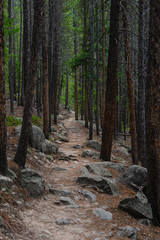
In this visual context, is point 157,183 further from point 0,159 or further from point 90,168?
point 0,159

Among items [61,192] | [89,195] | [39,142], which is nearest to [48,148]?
[39,142]

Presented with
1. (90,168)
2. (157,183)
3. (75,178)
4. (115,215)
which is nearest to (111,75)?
(90,168)

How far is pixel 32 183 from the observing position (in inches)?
211

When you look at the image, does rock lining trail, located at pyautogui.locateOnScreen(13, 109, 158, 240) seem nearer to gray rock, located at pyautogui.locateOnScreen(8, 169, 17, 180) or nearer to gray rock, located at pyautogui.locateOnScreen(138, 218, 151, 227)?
gray rock, located at pyautogui.locateOnScreen(138, 218, 151, 227)

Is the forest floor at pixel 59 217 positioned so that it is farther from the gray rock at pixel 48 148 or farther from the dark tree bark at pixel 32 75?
the gray rock at pixel 48 148

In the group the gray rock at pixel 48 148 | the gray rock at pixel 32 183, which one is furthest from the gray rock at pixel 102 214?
the gray rock at pixel 48 148

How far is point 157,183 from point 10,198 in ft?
11.5

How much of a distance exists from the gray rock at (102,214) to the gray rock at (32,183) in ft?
5.07

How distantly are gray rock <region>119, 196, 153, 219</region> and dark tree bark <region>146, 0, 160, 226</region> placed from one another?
18 centimetres

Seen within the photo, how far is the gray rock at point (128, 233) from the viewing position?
406 centimetres

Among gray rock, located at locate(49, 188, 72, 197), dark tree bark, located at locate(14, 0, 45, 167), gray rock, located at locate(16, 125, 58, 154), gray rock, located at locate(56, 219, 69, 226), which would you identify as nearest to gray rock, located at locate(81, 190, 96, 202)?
gray rock, located at locate(49, 188, 72, 197)

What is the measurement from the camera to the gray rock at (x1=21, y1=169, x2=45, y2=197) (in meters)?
5.27

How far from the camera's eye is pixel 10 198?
4.27m

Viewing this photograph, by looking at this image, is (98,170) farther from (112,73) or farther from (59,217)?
(112,73)
